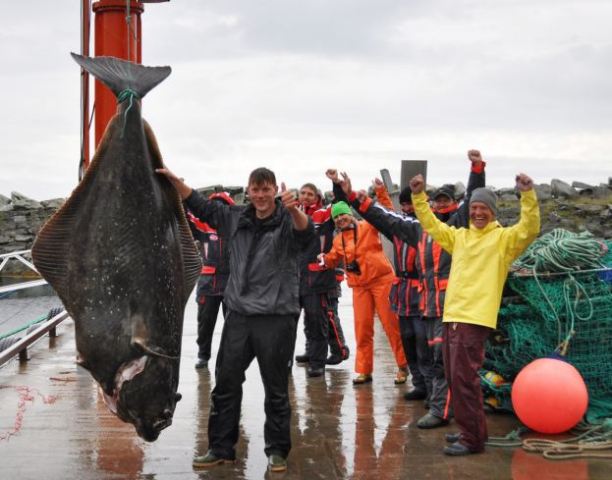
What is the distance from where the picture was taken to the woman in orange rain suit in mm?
8469

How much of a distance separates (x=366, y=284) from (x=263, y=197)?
300 centimetres

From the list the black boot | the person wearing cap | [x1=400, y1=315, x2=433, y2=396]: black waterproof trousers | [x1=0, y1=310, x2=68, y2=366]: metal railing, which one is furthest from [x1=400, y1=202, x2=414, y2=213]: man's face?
[x1=0, y1=310, x2=68, y2=366]: metal railing

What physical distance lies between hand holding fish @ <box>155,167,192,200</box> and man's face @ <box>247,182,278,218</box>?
402mm

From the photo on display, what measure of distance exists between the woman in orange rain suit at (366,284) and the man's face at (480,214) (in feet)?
7.76

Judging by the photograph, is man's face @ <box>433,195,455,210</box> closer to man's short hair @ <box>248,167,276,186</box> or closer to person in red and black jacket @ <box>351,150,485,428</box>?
person in red and black jacket @ <box>351,150,485,428</box>

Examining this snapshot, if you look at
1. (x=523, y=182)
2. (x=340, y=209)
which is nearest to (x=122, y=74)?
(x=523, y=182)

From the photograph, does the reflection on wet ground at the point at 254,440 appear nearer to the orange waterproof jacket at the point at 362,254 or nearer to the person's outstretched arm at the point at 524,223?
the orange waterproof jacket at the point at 362,254

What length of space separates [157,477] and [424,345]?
2787mm

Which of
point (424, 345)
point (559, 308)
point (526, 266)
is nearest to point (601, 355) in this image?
point (559, 308)

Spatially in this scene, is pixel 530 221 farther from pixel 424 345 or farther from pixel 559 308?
pixel 424 345

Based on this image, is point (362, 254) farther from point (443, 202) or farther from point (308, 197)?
point (443, 202)

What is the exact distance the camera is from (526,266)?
721 cm

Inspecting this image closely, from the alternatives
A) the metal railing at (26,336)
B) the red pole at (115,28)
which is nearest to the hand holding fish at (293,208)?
the red pole at (115,28)

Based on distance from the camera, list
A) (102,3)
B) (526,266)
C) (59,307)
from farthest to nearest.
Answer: (59,307), (526,266), (102,3)
